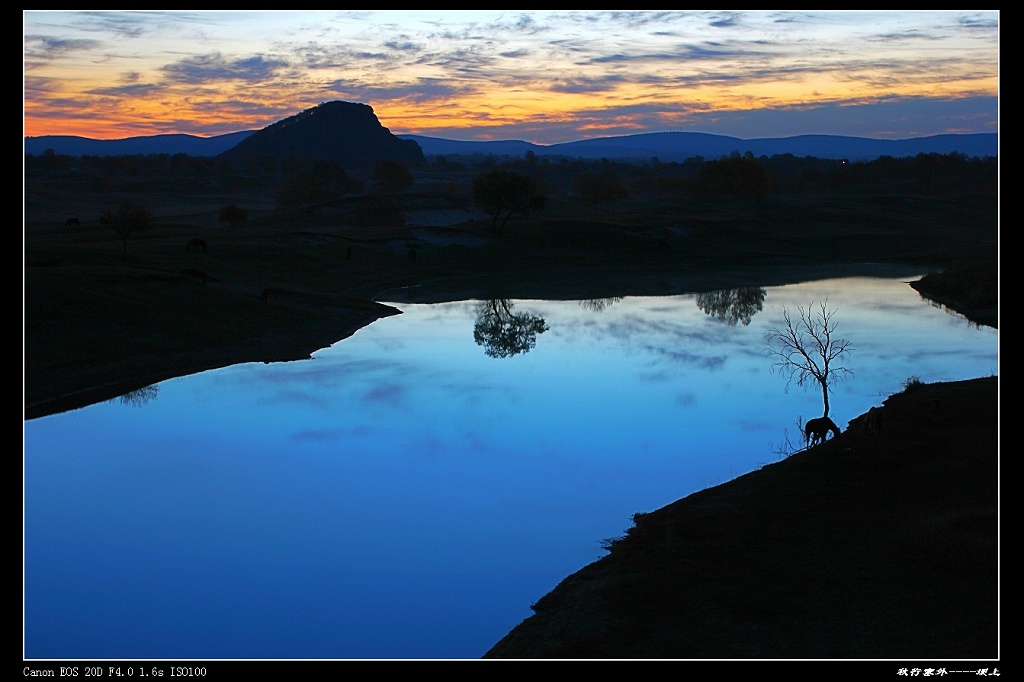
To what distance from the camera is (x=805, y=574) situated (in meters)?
14.9

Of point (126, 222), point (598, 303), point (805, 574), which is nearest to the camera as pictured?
point (805, 574)

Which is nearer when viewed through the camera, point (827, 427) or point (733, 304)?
point (827, 427)

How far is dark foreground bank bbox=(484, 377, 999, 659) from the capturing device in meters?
12.6

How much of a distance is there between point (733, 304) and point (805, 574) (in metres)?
43.0

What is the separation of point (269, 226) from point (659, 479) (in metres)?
71.4

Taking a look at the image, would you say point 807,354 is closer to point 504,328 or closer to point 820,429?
point 504,328

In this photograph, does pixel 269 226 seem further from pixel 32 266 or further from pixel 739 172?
pixel 739 172

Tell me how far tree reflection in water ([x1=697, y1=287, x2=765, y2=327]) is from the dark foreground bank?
29.4 metres

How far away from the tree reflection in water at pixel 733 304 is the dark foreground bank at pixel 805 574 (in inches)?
1156

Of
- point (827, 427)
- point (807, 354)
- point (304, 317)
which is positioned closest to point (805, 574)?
point (827, 427)

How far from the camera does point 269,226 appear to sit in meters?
87.1

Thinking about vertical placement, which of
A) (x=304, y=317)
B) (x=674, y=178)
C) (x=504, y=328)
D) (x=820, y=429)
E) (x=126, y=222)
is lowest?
(x=820, y=429)

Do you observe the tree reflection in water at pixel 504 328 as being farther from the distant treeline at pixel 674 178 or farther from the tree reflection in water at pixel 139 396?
the distant treeline at pixel 674 178
